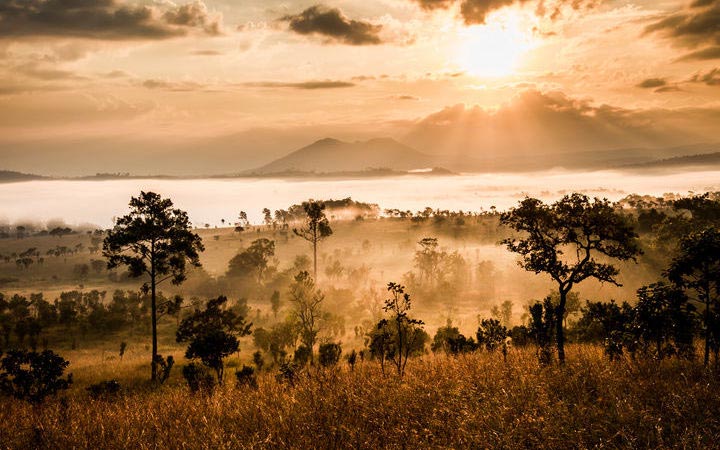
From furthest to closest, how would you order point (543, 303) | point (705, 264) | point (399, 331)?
point (543, 303), point (399, 331), point (705, 264)

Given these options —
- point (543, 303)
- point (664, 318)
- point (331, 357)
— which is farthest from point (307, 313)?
point (664, 318)

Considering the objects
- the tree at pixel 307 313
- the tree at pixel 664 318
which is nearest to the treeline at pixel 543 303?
the tree at pixel 664 318

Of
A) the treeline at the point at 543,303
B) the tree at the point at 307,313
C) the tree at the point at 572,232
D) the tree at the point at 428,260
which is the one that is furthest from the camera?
the tree at the point at 428,260

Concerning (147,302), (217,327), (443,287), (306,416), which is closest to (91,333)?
(147,302)

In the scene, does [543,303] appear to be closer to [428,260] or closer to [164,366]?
[164,366]

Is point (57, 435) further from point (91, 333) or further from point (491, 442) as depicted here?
point (91, 333)

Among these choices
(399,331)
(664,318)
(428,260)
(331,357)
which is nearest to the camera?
(664,318)

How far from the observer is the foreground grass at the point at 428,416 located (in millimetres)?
8508

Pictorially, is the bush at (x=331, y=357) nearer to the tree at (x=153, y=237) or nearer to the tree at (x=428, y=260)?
the tree at (x=153, y=237)

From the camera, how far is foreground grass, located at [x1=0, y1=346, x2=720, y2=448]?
8508 mm

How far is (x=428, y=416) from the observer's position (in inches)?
379

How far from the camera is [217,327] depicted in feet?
119

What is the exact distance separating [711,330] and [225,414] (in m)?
16.0

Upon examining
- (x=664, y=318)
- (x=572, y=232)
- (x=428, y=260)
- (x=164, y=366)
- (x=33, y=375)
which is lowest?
(x=164, y=366)
